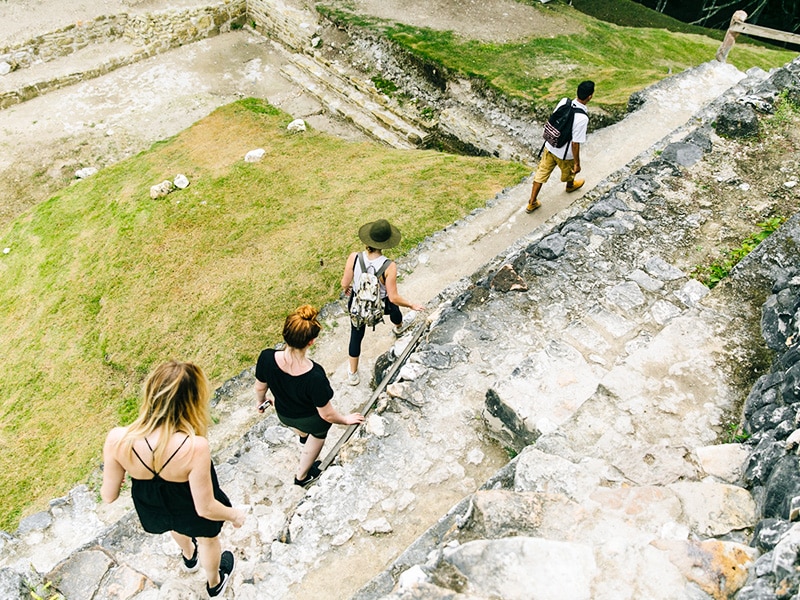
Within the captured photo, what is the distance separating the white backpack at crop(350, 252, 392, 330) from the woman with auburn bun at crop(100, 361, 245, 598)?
2.25 metres

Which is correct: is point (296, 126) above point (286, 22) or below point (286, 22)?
below

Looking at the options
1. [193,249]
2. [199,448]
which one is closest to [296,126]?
[193,249]

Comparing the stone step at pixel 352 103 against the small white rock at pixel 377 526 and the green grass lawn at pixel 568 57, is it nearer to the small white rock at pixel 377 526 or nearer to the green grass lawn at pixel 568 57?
the green grass lawn at pixel 568 57

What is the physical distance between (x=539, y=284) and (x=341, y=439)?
2416mm

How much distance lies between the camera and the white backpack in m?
5.31

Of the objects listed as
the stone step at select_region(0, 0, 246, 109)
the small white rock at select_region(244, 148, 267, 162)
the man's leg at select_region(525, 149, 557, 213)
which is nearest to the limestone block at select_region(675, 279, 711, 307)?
the man's leg at select_region(525, 149, 557, 213)

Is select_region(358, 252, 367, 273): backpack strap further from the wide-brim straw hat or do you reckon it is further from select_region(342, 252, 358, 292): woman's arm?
the wide-brim straw hat

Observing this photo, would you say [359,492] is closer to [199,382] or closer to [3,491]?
[199,382]

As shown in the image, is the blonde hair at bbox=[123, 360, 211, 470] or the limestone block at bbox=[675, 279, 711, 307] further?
the limestone block at bbox=[675, 279, 711, 307]

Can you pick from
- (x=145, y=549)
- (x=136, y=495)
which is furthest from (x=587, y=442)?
(x=145, y=549)

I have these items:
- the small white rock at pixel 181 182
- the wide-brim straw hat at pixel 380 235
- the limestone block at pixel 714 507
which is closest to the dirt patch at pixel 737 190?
the wide-brim straw hat at pixel 380 235

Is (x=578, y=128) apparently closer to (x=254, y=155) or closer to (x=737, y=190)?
(x=737, y=190)

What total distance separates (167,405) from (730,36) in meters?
11.9

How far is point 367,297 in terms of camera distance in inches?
212
